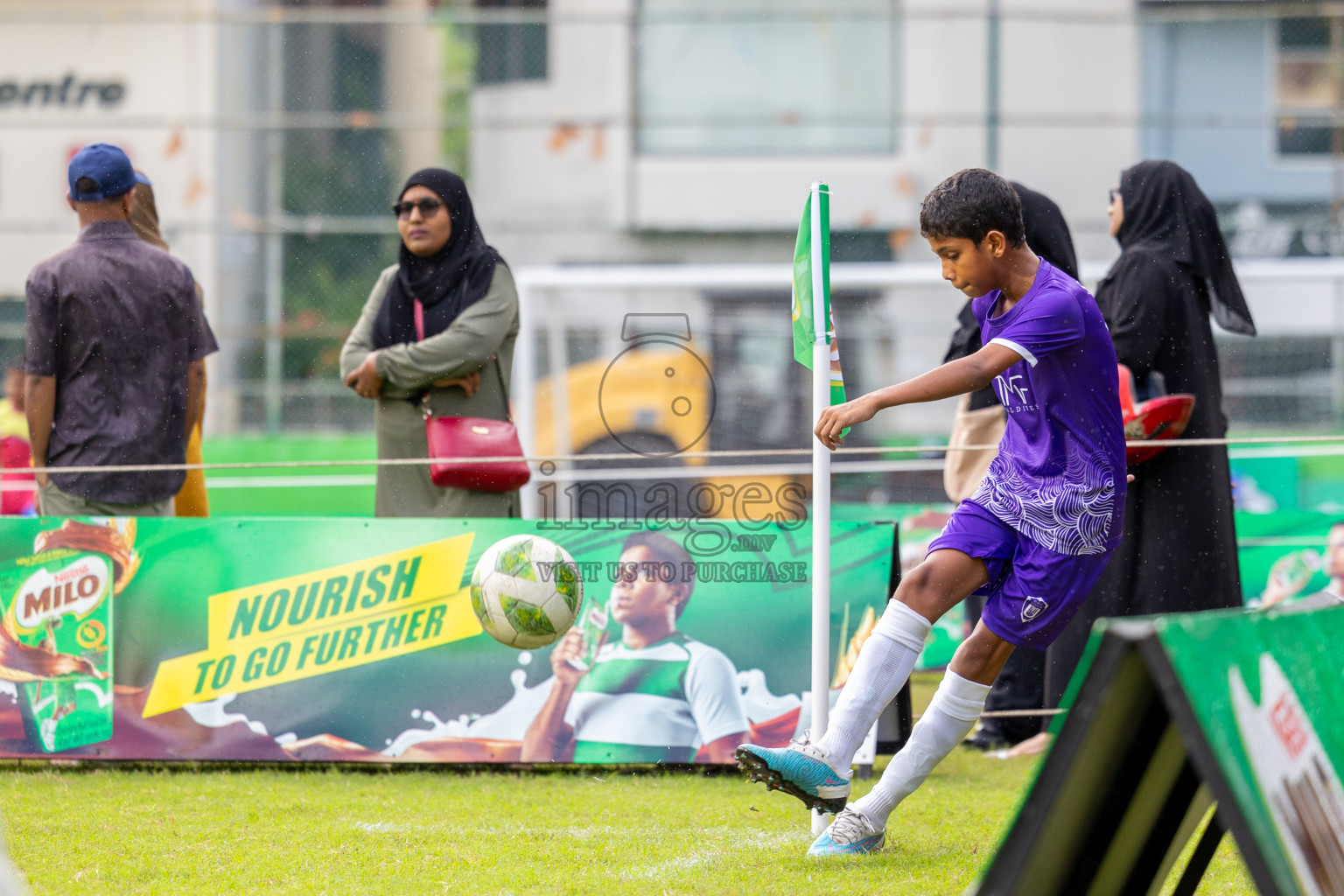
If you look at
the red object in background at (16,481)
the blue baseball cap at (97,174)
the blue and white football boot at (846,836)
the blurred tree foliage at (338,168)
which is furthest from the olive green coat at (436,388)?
the blurred tree foliage at (338,168)

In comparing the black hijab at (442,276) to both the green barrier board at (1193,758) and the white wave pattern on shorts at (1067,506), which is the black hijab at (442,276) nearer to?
the white wave pattern on shorts at (1067,506)

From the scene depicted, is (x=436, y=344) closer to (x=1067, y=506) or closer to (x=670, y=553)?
(x=670, y=553)

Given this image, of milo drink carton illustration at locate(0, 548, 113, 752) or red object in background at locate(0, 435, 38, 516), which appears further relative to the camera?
red object in background at locate(0, 435, 38, 516)

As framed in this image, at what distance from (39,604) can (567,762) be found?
1.96 metres

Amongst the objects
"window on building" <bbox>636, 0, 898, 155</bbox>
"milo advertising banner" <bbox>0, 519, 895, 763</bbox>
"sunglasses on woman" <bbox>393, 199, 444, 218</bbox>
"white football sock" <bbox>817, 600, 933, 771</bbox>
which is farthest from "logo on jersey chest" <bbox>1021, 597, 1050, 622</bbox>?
"window on building" <bbox>636, 0, 898, 155</bbox>

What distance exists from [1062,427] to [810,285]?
84 centimetres

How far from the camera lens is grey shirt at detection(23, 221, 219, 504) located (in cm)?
494

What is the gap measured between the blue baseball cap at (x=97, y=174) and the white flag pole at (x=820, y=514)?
2.76 metres

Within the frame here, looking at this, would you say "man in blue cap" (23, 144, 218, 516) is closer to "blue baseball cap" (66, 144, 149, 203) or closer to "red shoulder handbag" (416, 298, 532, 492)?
"blue baseball cap" (66, 144, 149, 203)

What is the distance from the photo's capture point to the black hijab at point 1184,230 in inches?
200

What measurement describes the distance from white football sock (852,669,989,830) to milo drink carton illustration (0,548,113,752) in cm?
280

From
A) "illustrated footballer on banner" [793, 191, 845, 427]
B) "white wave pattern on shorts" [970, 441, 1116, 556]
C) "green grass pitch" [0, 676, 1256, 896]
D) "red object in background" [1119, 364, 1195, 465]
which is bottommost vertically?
"green grass pitch" [0, 676, 1256, 896]

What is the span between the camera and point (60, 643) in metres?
4.77

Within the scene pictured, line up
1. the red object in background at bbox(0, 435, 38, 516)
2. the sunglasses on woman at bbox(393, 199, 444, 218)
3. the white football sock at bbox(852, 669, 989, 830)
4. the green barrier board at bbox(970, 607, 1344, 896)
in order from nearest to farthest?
the green barrier board at bbox(970, 607, 1344, 896) < the white football sock at bbox(852, 669, 989, 830) < the sunglasses on woman at bbox(393, 199, 444, 218) < the red object in background at bbox(0, 435, 38, 516)
